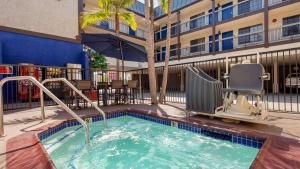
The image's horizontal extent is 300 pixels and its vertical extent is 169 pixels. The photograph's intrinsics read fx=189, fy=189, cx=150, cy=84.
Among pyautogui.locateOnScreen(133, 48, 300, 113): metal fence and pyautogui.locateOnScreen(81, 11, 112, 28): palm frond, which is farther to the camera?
pyautogui.locateOnScreen(81, 11, 112, 28): palm frond

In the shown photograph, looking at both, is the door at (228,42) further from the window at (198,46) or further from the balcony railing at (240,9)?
the window at (198,46)

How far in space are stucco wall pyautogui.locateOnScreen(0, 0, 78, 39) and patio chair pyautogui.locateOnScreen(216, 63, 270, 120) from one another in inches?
407

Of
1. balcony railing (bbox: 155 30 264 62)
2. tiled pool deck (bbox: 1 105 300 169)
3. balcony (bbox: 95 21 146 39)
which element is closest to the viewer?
tiled pool deck (bbox: 1 105 300 169)

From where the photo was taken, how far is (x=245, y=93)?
4082 mm

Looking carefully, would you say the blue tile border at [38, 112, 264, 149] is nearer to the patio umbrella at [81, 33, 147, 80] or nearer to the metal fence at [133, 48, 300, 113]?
the metal fence at [133, 48, 300, 113]

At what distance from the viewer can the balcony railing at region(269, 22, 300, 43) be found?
14.2 metres

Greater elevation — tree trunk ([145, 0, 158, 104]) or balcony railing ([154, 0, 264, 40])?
balcony railing ([154, 0, 264, 40])

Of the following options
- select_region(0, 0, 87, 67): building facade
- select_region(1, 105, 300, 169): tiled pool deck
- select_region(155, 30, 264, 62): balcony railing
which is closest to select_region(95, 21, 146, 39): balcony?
select_region(155, 30, 264, 62): balcony railing

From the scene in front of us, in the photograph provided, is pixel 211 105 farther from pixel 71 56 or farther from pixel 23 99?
pixel 71 56

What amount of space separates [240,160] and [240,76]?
2447mm

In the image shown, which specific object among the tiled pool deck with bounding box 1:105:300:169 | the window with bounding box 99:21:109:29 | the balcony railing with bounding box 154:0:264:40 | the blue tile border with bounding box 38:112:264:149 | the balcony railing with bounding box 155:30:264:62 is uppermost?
the balcony railing with bounding box 154:0:264:40

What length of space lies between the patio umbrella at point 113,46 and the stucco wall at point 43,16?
12.7 ft

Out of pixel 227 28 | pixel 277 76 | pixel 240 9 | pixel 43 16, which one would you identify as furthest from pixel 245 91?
pixel 240 9

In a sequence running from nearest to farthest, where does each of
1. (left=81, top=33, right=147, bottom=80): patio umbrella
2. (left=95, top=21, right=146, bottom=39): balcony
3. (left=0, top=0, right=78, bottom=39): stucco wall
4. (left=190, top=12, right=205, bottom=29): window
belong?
1. (left=81, top=33, right=147, bottom=80): patio umbrella
2. (left=0, top=0, right=78, bottom=39): stucco wall
3. (left=95, top=21, right=146, bottom=39): balcony
4. (left=190, top=12, right=205, bottom=29): window
